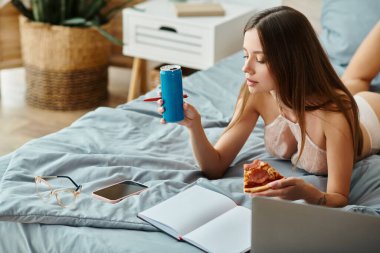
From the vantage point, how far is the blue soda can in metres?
1.67

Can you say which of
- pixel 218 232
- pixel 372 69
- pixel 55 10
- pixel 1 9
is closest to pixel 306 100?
pixel 218 232

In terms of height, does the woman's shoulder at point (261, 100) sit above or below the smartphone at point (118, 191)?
above

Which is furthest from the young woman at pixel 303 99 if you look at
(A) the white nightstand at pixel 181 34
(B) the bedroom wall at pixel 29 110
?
(B) the bedroom wall at pixel 29 110

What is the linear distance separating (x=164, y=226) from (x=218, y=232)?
13 centimetres

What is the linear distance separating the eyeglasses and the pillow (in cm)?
141

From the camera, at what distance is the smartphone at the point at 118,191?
68.4 inches

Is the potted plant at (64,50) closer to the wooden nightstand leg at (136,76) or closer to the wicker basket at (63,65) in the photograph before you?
the wicker basket at (63,65)

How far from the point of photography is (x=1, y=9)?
3.90 m

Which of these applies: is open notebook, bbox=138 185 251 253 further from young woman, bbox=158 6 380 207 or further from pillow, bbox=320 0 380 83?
pillow, bbox=320 0 380 83

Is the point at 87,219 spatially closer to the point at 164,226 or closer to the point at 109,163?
the point at 164,226

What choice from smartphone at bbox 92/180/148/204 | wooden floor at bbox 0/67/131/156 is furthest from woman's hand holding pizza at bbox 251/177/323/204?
wooden floor at bbox 0/67/131/156

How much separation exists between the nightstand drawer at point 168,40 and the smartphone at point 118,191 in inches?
61.7

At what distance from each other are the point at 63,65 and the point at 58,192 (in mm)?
1995

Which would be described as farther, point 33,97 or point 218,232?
point 33,97
